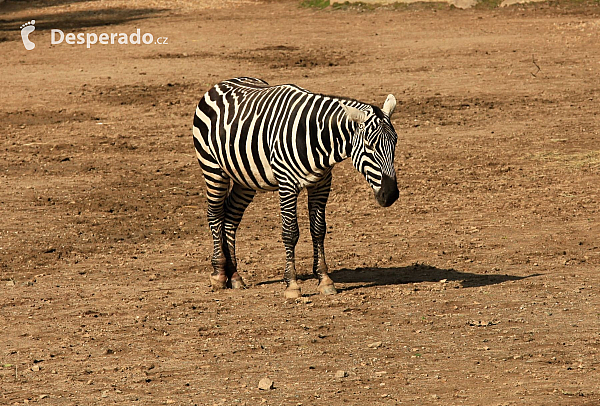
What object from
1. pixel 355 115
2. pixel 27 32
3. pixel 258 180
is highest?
pixel 355 115

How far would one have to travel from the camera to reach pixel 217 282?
8836mm

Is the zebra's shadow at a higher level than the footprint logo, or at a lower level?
higher

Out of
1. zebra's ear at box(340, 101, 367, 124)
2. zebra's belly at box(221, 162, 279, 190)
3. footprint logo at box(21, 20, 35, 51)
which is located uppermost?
zebra's ear at box(340, 101, 367, 124)

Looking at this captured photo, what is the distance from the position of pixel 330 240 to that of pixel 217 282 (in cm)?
190

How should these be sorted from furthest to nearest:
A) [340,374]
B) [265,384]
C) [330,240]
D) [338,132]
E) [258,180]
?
[330,240], [258,180], [338,132], [340,374], [265,384]

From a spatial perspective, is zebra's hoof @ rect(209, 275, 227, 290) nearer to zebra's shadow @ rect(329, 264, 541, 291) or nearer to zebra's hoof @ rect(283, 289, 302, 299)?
zebra's hoof @ rect(283, 289, 302, 299)

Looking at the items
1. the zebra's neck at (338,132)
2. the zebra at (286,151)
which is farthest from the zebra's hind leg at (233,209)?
the zebra's neck at (338,132)

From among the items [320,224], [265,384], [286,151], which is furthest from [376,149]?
[265,384]

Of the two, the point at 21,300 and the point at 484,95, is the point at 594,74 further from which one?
the point at 21,300

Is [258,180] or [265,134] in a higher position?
[265,134]

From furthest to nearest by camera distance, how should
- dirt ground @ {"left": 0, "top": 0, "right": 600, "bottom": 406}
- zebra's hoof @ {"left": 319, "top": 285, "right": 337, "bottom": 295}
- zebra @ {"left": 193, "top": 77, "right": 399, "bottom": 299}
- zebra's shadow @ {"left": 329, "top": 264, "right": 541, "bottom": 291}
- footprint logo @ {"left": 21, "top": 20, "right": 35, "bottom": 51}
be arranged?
footprint logo @ {"left": 21, "top": 20, "right": 35, "bottom": 51}, zebra's shadow @ {"left": 329, "top": 264, "right": 541, "bottom": 291}, zebra's hoof @ {"left": 319, "top": 285, "right": 337, "bottom": 295}, zebra @ {"left": 193, "top": 77, "right": 399, "bottom": 299}, dirt ground @ {"left": 0, "top": 0, "right": 600, "bottom": 406}

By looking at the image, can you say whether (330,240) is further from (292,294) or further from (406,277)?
(292,294)

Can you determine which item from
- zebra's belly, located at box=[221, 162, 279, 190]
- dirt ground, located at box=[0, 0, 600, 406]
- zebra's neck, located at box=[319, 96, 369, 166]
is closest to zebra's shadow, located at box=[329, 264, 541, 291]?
dirt ground, located at box=[0, 0, 600, 406]

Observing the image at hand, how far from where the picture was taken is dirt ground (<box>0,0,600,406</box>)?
666cm
